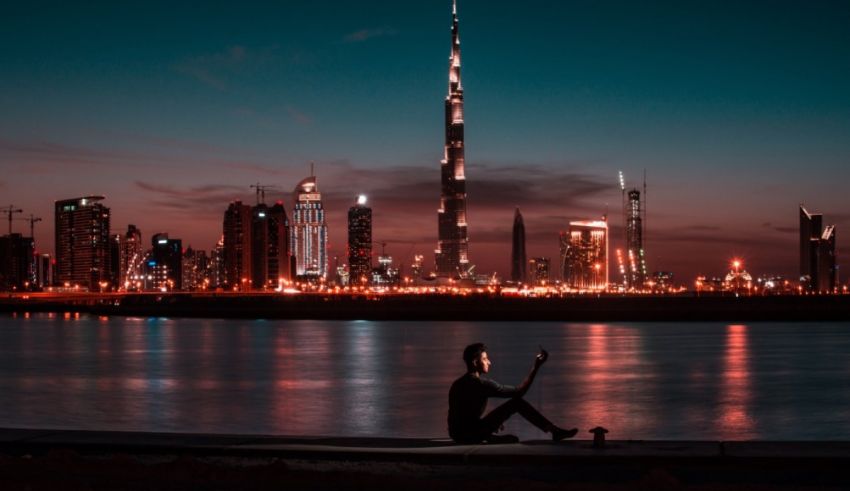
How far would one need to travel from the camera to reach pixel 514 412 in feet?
40.5

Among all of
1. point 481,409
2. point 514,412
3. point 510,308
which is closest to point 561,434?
point 514,412

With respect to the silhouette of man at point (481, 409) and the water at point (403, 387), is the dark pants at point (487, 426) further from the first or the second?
→ the water at point (403, 387)

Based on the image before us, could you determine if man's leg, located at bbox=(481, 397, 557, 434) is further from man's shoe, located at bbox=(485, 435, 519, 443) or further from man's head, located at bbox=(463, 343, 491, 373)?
man's head, located at bbox=(463, 343, 491, 373)

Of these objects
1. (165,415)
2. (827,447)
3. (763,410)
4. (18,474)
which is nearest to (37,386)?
(165,415)

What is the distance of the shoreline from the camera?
118875 millimetres

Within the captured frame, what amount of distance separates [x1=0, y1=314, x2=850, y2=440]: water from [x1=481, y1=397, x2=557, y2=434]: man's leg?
639 cm

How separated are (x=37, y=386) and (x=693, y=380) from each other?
23.2 m

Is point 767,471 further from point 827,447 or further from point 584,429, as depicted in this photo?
point 584,429

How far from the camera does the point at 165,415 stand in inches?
1006

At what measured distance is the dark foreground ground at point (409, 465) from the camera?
405 inches

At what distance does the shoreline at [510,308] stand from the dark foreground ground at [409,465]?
10568cm

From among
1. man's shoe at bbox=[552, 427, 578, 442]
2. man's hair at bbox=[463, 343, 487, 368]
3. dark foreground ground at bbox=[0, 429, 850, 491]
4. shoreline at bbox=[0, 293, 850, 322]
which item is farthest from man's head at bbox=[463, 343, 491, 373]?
shoreline at bbox=[0, 293, 850, 322]

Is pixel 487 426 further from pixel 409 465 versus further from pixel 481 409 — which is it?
pixel 409 465

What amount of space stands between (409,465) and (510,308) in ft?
390
